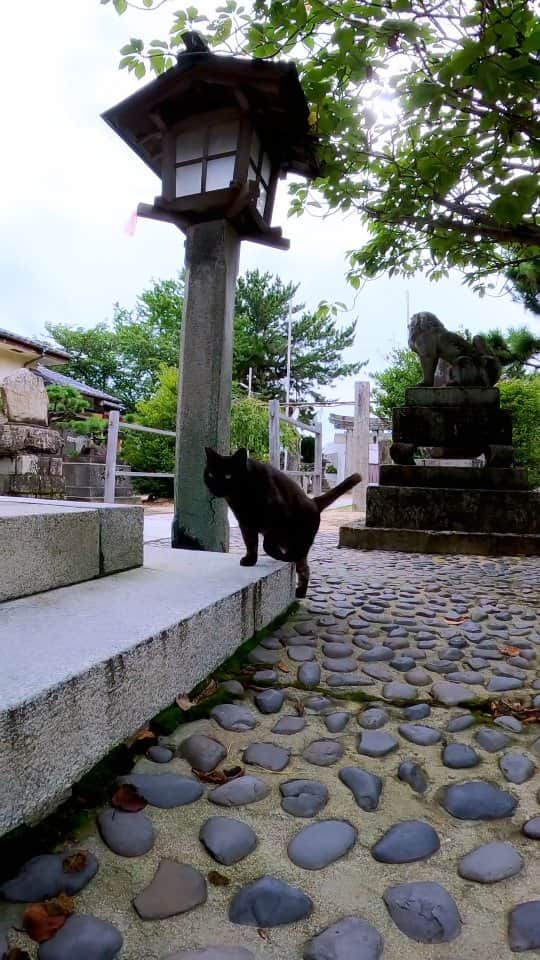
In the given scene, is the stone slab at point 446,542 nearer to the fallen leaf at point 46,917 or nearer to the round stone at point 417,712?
the round stone at point 417,712

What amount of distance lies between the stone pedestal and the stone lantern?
2336mm

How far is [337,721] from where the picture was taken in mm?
1607

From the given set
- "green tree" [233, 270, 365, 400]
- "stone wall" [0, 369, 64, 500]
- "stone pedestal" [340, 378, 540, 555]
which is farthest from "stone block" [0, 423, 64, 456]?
"green tree" [233, 270, 365, 400]

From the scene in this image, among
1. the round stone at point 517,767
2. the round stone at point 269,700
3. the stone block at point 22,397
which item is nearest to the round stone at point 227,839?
the round stone at point 269,700

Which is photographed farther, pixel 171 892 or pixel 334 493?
pixel 334 493

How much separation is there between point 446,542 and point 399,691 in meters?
3.38

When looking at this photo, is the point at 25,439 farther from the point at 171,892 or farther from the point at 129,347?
the point at 129,347

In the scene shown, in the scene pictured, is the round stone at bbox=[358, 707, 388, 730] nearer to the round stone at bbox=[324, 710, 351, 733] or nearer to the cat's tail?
the round stone at bbox=[324, 710, 351, 733]

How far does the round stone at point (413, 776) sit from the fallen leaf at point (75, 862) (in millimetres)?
754

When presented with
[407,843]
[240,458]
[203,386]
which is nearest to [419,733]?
[407,843]

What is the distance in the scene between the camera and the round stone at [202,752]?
136 cm

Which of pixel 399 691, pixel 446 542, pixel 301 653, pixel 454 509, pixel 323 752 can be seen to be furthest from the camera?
pixel 454 509

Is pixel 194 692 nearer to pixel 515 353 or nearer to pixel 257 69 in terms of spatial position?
pixel 257 69

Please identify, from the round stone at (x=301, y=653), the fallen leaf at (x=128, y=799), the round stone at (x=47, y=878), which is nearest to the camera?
the round stone at (x=47, y=878)
